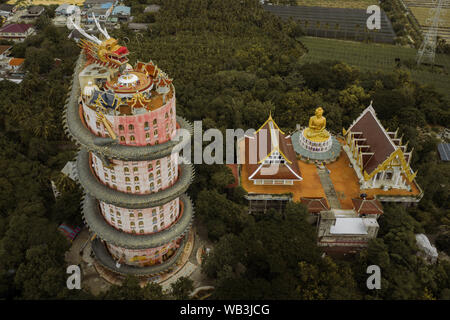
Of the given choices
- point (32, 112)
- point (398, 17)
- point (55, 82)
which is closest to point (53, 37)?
point (55, 82)

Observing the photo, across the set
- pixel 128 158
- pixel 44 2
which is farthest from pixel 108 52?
pixel 44 2

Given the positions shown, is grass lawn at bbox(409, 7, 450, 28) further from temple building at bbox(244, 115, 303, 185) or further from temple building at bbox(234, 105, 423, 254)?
temple building at bbox(244, 115, 303, 185)

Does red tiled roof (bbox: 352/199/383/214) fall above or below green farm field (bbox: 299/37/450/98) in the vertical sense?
below

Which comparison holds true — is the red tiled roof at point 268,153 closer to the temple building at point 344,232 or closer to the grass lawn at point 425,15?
the temple building at point 344,232

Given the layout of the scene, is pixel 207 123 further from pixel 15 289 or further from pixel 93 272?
pixel 15 289

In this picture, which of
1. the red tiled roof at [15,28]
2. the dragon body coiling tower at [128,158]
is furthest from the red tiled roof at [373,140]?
the red tiled roof at [15,28]

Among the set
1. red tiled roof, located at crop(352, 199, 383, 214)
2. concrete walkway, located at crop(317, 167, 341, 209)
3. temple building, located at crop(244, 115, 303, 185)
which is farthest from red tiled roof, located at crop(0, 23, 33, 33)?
red tiled roof, located at crop(352, 199, 383, 214)

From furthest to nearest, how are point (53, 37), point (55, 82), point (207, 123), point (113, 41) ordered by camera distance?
point (53, 37), point (55, 82), point (207, 123), point (113, 41)
